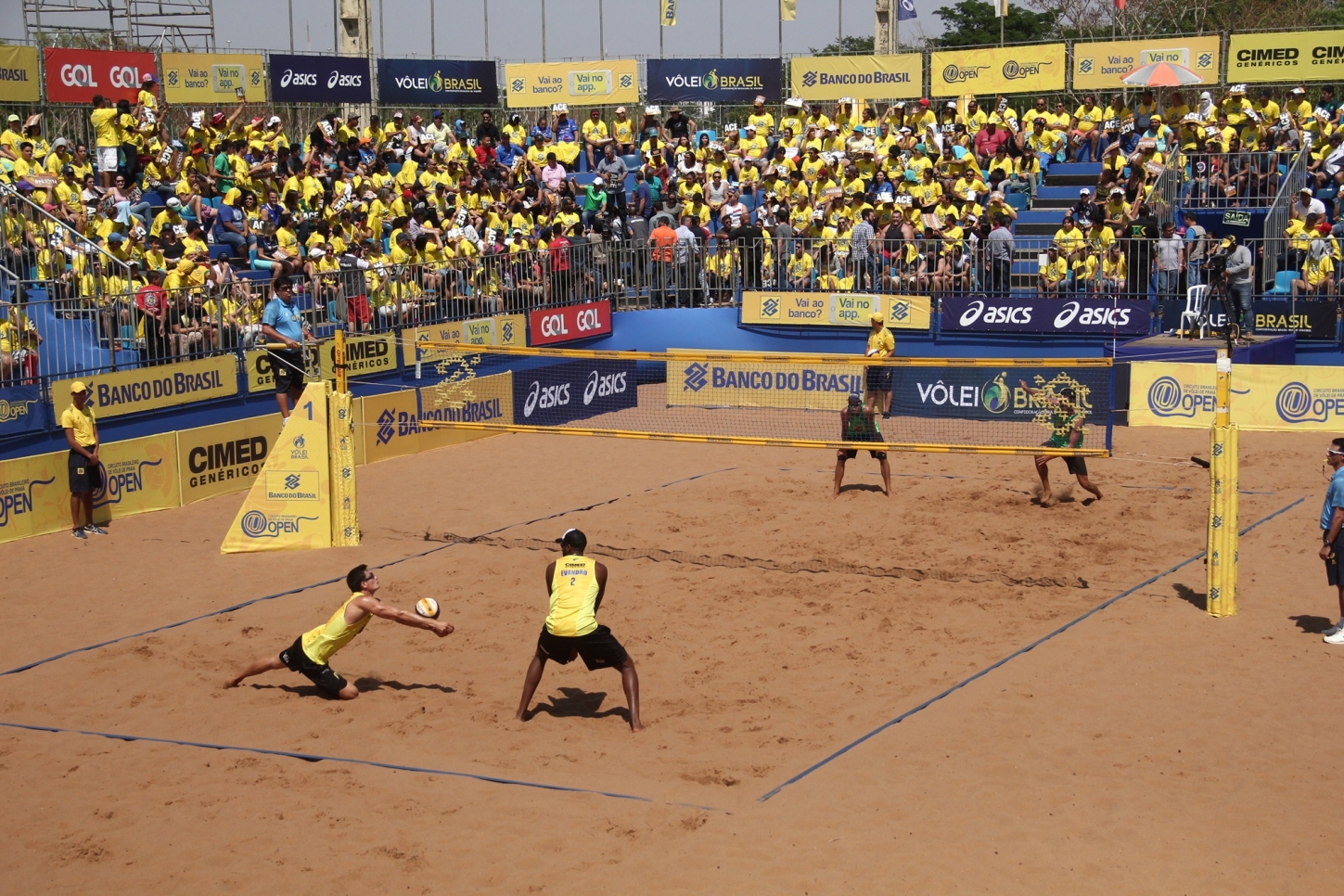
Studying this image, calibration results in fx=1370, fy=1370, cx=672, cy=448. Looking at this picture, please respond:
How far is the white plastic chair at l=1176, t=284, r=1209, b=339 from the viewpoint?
22031 millimetres

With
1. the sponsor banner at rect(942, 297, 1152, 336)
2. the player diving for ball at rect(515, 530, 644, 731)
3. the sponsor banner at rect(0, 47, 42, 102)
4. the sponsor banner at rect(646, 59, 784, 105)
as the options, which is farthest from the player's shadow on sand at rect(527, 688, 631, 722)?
the sponsor banner at rect(646, 59, 784, 105)

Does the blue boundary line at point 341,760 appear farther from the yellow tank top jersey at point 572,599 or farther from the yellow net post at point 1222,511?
the yellow net post at point 1222,511

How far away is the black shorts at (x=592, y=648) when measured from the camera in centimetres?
979

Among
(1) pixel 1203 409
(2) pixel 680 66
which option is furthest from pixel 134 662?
(2) pixel 680 66

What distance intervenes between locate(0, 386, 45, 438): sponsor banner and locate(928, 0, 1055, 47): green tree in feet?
147

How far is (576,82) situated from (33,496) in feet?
66.6

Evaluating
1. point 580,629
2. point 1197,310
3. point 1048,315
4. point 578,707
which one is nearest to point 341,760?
point 580,629

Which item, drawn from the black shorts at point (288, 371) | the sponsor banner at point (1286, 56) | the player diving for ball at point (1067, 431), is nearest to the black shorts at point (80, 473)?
the black shorts at point (288, 371)

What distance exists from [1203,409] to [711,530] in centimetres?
922

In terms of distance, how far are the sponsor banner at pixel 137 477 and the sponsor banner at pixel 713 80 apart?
19.4 m

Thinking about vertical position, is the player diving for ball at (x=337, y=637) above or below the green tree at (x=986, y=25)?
below

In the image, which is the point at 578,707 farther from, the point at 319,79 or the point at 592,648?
the point at 319,79

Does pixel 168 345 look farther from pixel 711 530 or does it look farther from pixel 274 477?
pixel 711 530

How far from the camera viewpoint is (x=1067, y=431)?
621 inches
